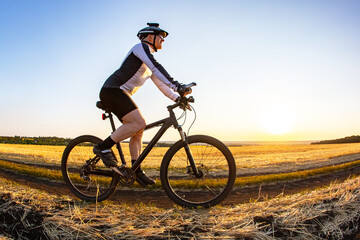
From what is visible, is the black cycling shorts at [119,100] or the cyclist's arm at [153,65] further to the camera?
the black cycling shorts at [119,100]

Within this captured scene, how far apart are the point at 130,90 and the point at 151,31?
1.16 m

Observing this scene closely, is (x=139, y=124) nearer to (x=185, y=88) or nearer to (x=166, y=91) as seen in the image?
(x=166, y=91)

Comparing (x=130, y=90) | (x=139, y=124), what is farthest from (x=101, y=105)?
(x=139, y=124)

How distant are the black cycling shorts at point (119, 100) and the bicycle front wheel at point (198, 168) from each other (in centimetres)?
110

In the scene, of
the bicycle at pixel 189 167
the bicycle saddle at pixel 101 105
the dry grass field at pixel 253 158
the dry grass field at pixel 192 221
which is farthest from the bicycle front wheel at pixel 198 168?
the dry grass field at pixel 253 158

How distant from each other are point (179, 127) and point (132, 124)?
89 centimetres

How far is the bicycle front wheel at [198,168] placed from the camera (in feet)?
12.6

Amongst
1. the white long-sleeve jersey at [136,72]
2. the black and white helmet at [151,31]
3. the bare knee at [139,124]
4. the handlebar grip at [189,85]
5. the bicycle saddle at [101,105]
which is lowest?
the bare knee at [139,124]

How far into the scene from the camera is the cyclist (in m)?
4.19

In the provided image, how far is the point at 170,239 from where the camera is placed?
246cm

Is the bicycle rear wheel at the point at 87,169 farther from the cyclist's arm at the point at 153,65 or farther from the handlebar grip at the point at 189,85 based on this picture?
the handlebar grip at the point at 189,85

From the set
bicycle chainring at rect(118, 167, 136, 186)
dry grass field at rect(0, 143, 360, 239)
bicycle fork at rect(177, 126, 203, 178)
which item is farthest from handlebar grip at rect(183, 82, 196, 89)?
dry grass field at rect(0, 143, 360, 239)

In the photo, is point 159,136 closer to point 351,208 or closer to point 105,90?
point 105,90

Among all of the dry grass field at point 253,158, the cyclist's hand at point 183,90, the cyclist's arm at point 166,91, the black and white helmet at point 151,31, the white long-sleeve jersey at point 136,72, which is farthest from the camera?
the dry grass field at point 253,158
